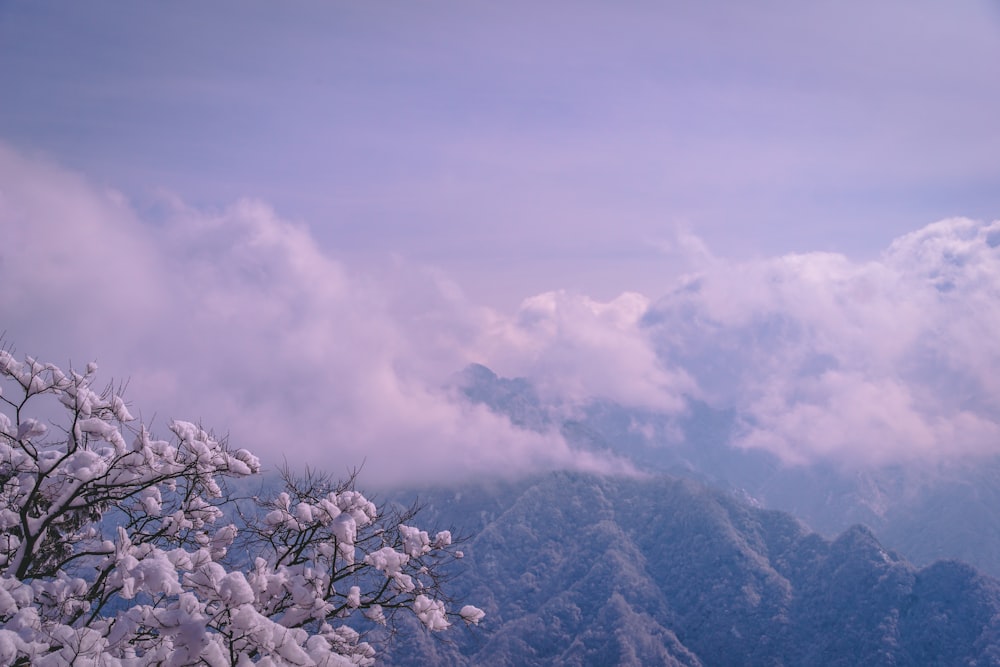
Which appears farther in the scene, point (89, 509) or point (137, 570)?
point (89, 509)

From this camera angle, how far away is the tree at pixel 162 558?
8969 mm

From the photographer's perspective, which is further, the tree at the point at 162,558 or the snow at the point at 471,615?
the snow at the point at 471,615

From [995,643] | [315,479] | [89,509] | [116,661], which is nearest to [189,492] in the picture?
[89,509]

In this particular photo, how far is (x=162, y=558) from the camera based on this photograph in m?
9.48

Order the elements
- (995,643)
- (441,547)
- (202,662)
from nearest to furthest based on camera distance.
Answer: (202,662), (441,547), (995,643)

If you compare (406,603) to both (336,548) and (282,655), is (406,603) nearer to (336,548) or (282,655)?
(336,548)

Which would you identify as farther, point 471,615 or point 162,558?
point 471,615

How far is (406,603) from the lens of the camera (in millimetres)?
12555

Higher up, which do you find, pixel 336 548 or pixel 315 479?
pixel 315 479

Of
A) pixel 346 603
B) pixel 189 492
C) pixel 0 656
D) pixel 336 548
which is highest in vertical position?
pixel 189 492

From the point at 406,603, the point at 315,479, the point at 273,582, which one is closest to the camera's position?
the point at 273,582

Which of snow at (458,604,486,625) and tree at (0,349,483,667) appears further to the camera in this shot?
snow at (458,604,486,625)

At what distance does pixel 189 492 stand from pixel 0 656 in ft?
18.0

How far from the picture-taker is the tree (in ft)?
29.4
